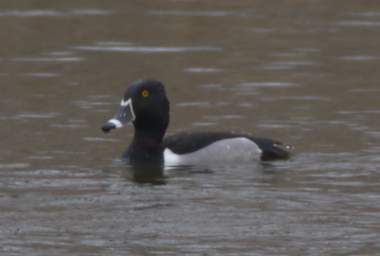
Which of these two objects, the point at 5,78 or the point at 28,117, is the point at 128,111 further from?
the point at 5,78

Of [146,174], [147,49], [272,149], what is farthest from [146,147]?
[147,49]

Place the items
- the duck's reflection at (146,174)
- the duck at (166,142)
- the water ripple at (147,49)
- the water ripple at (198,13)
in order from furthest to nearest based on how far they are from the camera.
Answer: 1. the water ripple at (198,13)
2. the water ripple at (147,49)
3. the duck at (166,142)
4. the duck's reflection at (146,174)

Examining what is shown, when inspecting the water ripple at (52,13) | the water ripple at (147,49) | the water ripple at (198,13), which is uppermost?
the water ripple at (147,49)

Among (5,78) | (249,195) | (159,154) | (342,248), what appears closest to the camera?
(342,248)

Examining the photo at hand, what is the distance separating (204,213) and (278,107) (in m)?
5.80

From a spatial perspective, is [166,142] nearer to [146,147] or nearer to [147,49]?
[146,147]

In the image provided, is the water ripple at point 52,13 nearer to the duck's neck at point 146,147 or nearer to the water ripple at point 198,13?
the water ripple at point 198,13

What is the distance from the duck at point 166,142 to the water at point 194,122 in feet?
0.79

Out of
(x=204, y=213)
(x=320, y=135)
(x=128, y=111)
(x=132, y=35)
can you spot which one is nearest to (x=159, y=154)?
(x=128, y=111)

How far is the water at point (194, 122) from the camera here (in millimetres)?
13461

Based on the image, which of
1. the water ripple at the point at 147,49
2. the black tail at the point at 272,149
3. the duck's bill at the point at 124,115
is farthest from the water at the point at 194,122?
the duck's bill at the point at 124,115

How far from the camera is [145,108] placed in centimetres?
1731

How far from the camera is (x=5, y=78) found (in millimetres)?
21969

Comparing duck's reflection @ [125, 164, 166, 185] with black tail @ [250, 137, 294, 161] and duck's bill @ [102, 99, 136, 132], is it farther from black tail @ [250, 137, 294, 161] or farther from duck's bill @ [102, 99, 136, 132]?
black tail @ [250, 137, 294, 161]
